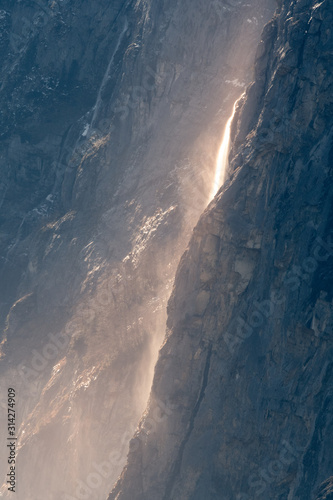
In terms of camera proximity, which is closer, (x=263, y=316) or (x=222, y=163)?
(x=263, y=316)

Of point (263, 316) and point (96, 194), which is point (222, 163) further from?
point (263, 316)

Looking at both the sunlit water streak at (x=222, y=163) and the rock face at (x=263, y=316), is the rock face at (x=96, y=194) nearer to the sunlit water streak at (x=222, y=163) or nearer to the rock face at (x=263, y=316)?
the sunlit water streak at (x=222, y=163)

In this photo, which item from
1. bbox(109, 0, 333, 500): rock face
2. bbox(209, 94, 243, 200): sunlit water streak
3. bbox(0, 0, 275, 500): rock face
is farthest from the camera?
bbox(0, 0, 275, 500): rock face

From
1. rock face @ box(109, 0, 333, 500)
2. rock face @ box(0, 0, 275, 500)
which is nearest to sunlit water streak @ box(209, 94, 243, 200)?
rock face @ box(0, 0, 275, 500)

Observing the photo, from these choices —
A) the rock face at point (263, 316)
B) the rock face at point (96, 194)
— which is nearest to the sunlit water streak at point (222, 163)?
the rock face at point (96, 194)

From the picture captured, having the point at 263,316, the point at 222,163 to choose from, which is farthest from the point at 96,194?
the point at 263,316

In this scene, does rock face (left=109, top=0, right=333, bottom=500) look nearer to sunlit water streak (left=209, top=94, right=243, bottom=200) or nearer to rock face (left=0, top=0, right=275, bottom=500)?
sunlit water streak (left=209, top=94, right=243, bottom=200)

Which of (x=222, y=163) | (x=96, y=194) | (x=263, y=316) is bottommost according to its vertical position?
(x=263, y=316)
